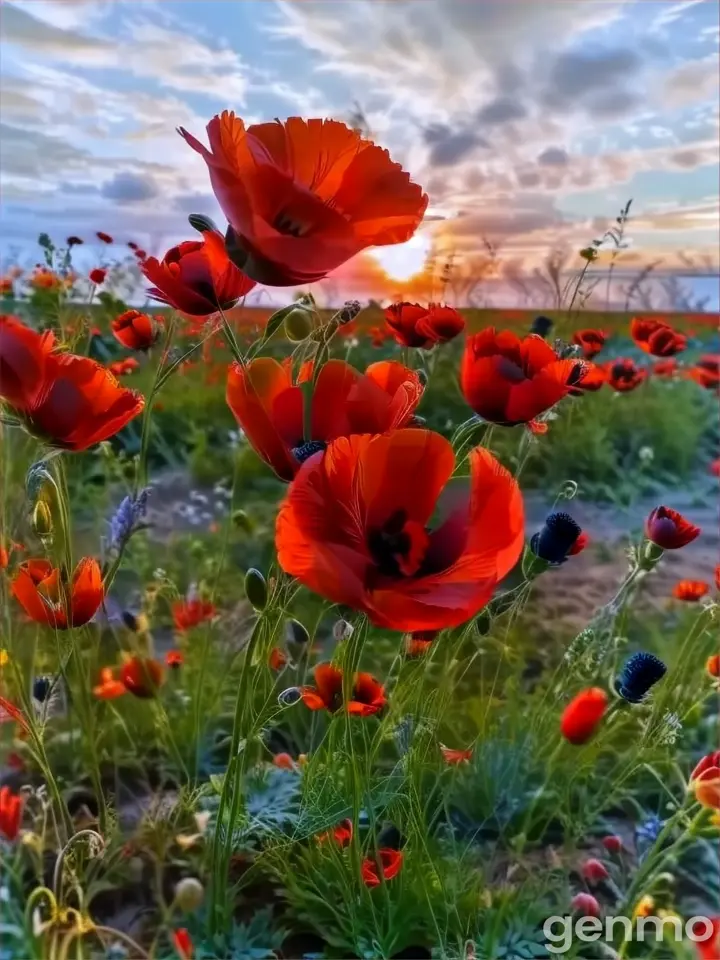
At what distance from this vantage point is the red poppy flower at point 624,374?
2.35ft

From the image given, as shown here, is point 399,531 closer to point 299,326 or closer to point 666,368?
point 299,326

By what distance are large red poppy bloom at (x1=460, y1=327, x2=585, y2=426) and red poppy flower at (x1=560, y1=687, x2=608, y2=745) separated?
248 mm

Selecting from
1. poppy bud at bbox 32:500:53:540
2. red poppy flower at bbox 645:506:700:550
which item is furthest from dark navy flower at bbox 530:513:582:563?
poppy bud at bbox 32:500:53:540

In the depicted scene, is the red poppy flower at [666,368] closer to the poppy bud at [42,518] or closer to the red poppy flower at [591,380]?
the red poppy flower at [591,380]

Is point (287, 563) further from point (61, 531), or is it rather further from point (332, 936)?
point (332, 936)

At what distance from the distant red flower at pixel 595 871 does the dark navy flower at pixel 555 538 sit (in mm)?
275

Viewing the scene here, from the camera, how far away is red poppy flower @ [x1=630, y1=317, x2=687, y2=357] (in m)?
0.68

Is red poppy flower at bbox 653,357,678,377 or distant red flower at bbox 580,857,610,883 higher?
red poppy flower at bbox 653,357,678,377

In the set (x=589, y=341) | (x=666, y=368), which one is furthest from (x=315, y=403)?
(x=666, y=368)

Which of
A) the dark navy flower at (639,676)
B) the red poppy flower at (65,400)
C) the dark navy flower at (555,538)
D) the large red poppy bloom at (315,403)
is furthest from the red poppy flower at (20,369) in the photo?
the dark navy flower at (639,676)

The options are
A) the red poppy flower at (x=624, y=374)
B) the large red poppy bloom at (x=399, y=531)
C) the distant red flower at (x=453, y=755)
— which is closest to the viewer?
the large red poppy bloom at (x=399, y=531)

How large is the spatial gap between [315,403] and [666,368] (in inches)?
14.5

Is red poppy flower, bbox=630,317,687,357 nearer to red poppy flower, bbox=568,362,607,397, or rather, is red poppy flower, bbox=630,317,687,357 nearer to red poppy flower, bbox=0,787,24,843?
red poppy flower, bbox=568,362,607,397

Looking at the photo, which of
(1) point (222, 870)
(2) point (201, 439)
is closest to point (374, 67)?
(2) point (201, 439)
